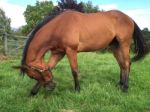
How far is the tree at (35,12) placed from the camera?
55.0 m

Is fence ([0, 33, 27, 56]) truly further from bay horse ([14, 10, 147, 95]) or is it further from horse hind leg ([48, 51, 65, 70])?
horse hind leg ([48, 51, 65, 70])

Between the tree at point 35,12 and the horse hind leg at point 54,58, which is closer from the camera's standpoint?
the horse hind leg at point 54,58

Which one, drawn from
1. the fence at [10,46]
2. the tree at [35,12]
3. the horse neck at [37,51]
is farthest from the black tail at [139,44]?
the tree at [35,12]

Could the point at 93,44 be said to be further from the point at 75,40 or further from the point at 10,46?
the point at 10,46

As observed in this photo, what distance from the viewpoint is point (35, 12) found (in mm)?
57812

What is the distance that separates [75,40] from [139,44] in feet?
7.18

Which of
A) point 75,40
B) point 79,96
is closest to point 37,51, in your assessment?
point 75,40

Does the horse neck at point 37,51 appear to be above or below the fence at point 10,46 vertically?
above

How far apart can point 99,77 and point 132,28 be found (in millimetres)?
1593

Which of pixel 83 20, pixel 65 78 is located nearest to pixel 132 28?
pixel 83 20

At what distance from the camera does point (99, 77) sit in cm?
945

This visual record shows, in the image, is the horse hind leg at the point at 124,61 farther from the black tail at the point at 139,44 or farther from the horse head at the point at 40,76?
the horse head at the point at 40,76

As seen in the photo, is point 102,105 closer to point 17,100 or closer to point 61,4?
point 17,100

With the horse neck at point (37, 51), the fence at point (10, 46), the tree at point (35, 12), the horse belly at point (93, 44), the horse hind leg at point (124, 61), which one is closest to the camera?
the horse neck at point (37, 51)
